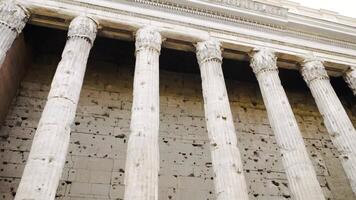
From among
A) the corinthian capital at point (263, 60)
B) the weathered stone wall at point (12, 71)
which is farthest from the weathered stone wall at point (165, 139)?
the corinthian capital at point (263, 60)

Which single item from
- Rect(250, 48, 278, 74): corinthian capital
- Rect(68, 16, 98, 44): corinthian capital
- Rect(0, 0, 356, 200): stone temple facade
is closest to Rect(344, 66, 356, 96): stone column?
Rect(0, 0, 356, 200): stone temple facade

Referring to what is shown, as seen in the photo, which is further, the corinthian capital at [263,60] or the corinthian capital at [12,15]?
the corinthian capital at [263,60]

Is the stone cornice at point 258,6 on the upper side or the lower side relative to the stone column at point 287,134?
upper

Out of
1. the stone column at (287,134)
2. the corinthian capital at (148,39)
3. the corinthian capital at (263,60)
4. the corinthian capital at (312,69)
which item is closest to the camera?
the stone column at (287,134)

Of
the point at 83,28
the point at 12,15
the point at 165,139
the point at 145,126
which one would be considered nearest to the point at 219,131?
the point at 145,126

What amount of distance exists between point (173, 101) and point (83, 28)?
3.35 metres

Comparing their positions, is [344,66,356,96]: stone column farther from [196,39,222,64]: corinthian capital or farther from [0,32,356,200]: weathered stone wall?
[196,39,222,64]: corinthian capital

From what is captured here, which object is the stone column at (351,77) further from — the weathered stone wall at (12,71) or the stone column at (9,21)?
the weathered stone wall at (12,71)

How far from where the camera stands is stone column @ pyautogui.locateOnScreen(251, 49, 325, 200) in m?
6.19

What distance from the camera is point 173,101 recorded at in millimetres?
9656

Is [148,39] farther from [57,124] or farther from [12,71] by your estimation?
[12,71]

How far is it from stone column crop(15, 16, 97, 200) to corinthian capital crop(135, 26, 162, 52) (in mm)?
1011

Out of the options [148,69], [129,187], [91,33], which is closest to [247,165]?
[148,69]

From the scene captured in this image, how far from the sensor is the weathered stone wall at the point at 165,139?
7.63 meters
